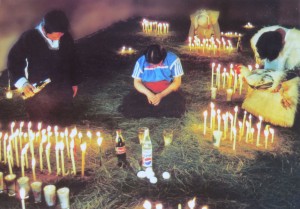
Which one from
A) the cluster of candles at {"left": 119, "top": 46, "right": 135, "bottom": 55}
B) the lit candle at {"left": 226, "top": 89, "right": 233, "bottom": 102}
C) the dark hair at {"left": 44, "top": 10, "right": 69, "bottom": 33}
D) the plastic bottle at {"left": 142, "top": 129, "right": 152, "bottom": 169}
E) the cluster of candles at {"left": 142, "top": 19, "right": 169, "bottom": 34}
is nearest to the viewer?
the plastic bottle at {"left": 142, "top": 129, "right": 152, "bottom": 169}

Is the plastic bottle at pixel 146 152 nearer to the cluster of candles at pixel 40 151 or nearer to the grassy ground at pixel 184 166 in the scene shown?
the grassy ground at pixel 184 166

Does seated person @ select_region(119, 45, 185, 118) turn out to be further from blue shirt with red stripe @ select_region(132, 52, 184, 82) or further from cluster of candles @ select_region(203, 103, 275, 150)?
cluster of candles @ select_region(203, 103, 275, 150)

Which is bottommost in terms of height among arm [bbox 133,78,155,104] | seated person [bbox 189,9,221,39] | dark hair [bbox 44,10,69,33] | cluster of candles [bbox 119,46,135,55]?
arm [bbox 133,78,155,104]

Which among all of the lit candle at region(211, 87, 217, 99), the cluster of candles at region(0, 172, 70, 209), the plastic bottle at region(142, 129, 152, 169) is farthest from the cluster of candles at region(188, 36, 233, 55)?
the cluster of candles at region(0, 172, 70, 209)

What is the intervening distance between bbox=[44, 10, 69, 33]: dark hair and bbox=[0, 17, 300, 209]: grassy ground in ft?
5.89

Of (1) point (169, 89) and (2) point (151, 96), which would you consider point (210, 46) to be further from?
(2) point (151, 96)

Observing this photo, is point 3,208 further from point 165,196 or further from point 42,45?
point 42,45

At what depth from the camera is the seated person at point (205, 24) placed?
40.1ft

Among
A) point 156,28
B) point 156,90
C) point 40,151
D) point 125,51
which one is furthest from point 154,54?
point 156,28

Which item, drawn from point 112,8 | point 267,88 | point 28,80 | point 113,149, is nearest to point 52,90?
point 28,80

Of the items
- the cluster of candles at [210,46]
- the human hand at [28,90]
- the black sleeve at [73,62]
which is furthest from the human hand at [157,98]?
the cluster of candles at [210,46]

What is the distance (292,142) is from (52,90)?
4.30 metres

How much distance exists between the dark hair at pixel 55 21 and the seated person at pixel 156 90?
1.50 m

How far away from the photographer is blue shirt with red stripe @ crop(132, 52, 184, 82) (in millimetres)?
6853
